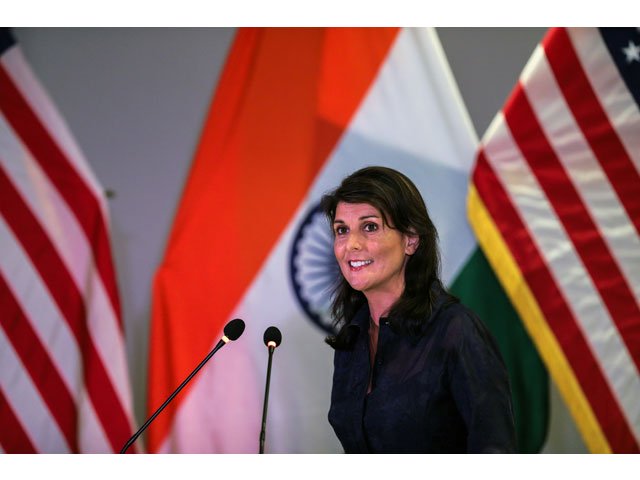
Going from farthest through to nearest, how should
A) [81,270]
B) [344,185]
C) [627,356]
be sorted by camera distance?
[81,270] < [627,356] < [344,185]

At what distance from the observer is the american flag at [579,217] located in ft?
9.22

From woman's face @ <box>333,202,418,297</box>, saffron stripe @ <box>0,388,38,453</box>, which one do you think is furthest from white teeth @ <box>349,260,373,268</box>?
saffron stripe @ <box>0,388,38,453</box>

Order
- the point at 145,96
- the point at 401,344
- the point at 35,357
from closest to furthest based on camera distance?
the point at 401,344 < the point at 35,357 < the point at 145,96

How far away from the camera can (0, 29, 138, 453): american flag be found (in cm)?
296

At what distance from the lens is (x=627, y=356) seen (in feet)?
9.21

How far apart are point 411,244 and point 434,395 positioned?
37 cm

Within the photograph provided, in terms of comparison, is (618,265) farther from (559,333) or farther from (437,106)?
(437,106)

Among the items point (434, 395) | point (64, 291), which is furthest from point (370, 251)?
point (64, 291)

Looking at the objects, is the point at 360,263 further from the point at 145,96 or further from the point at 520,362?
the point at 145,96

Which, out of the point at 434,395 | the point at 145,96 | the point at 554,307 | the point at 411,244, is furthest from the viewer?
the point at 145,96

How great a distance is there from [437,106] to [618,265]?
0.92 m

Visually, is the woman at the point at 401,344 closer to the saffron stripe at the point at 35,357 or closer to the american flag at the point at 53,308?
the american flag at the point at 53,308

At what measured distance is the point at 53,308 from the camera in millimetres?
2977
